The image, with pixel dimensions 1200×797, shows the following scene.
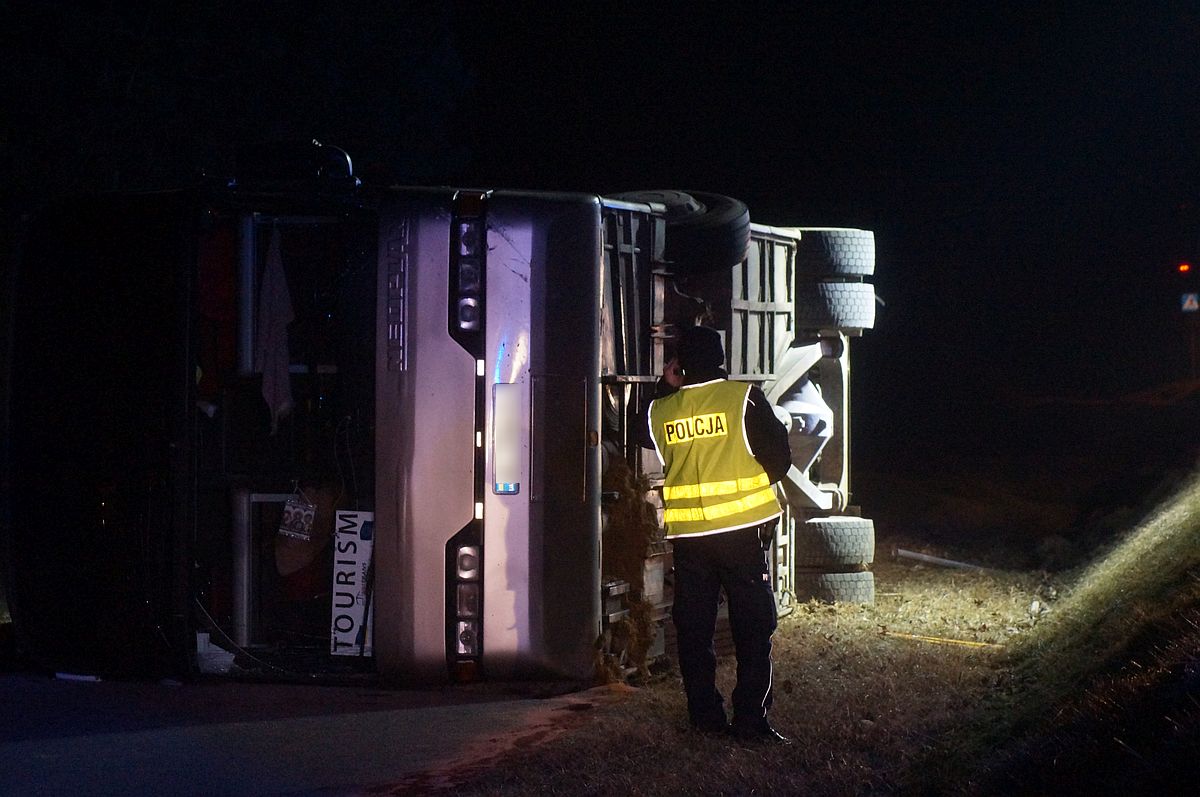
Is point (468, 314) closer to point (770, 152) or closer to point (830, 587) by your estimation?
point (830, 587)

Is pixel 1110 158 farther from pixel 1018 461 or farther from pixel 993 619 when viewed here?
pixel 993 619

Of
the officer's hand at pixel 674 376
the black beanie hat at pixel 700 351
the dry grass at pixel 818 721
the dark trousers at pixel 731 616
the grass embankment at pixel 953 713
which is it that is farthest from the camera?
the officer's hand at pixel 674 376

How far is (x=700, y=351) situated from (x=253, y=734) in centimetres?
248

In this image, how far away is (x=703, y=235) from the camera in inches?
305

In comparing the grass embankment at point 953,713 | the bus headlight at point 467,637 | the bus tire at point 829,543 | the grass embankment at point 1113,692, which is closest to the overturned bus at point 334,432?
the bus headlight at point 467,637

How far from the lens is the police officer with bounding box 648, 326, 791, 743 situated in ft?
20.1

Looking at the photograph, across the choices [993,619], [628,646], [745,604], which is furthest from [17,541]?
[993,619]

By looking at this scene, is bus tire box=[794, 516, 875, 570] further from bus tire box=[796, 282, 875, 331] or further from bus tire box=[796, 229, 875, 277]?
bus tire box=[796, 229, 875, 277]

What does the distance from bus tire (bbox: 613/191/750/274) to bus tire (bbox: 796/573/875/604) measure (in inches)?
104

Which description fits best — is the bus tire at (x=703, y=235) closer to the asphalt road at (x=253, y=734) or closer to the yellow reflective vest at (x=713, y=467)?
the yellow reflective vest at (x=713, y=467)

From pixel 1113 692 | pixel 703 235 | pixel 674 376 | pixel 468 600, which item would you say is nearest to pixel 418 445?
pixel 468 600

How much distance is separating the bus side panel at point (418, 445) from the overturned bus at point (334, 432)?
1 cm

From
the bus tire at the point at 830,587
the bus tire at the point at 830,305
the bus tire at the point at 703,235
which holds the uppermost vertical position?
the bus tire at the point at 703,235

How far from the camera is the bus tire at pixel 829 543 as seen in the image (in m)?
9.66
